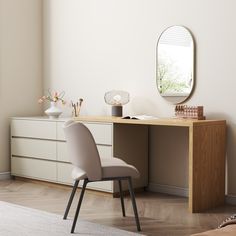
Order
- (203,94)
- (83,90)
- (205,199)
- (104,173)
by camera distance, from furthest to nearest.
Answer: (83,90) → (203,94) → (205,199) → (104,173)

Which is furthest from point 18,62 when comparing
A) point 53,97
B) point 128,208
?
point 128,208

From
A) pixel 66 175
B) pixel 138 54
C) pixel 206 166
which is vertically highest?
pixel 138 54

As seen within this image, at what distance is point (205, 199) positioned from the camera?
14.4 ft

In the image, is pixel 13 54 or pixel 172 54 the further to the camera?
pixel 13 54

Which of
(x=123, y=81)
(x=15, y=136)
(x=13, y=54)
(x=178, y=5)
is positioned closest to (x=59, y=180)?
(x=15, y=136)

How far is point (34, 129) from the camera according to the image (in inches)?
221

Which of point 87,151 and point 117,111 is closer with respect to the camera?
point 87,151

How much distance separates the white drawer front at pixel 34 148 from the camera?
214 inches

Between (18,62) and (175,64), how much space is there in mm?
1997

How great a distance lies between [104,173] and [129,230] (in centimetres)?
45

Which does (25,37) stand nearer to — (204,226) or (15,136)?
(15,136)

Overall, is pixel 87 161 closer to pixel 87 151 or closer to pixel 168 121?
pixel 87 151

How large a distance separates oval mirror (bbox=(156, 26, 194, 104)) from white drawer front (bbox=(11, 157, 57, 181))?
1411 millimetres

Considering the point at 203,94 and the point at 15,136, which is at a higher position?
the point at 203,94
